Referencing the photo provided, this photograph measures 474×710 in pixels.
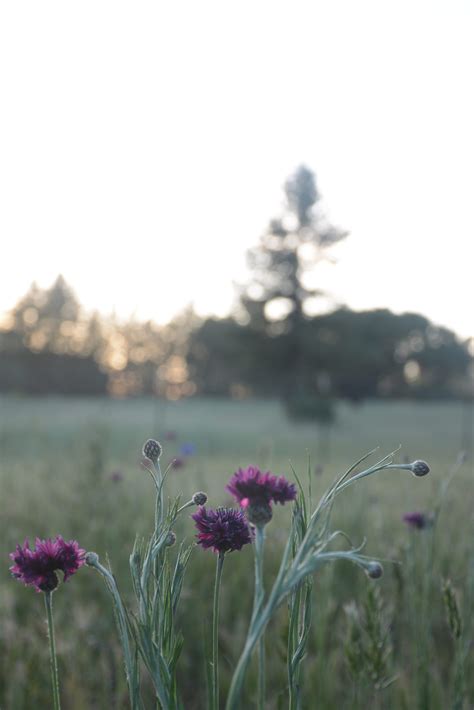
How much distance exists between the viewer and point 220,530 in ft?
2.96

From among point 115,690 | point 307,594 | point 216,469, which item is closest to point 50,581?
point 307,594

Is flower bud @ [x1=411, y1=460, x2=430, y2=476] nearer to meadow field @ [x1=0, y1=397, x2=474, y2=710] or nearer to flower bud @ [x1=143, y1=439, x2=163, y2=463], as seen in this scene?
meadow field @ [x1=0, y1=397, x2=474, y2=710]

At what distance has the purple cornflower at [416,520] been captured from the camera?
190 centimetres

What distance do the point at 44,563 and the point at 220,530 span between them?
0.78 ft

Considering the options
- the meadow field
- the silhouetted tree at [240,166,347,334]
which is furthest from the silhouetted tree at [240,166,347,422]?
the meadow field

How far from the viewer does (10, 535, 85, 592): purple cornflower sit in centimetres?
88

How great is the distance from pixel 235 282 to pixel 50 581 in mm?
25114

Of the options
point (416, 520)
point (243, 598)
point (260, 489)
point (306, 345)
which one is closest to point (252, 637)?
point (260, 489)

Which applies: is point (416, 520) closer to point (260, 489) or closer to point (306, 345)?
point (260, 489)

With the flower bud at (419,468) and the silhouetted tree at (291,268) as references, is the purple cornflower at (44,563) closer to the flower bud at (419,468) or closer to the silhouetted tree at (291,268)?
the flower bud at (419,468)

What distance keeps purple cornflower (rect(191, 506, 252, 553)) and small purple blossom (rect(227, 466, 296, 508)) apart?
0.14m

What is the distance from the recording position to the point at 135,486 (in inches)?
209

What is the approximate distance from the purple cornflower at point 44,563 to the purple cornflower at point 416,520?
48.7 inches

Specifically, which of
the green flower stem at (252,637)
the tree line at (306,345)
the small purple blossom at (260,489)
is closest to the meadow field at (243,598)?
the small purple blossom at (260,489)
